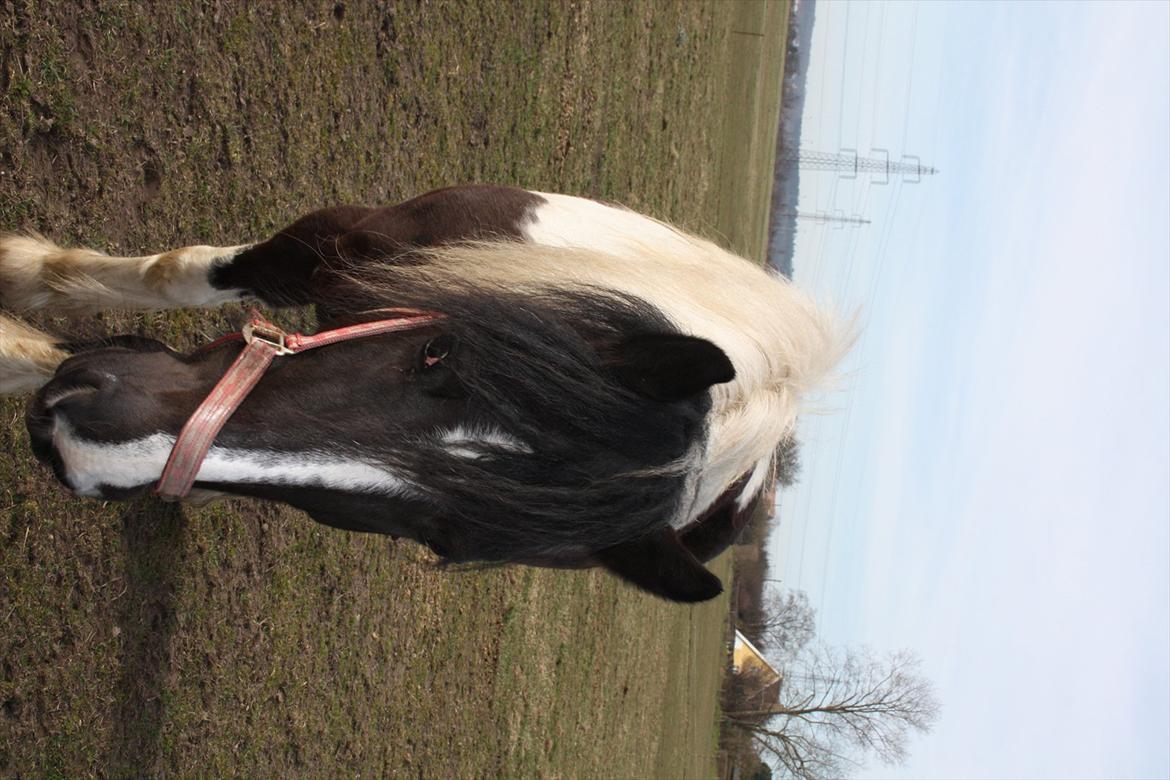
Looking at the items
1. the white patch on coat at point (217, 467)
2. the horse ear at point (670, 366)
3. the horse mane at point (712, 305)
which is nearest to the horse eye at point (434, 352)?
the horse mane at point (712, 305)

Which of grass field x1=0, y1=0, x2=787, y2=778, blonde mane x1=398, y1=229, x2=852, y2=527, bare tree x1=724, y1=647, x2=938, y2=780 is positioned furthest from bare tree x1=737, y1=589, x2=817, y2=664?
blonde mane x1=398, y1=229, x2=852, y2=527

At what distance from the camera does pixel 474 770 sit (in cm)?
679

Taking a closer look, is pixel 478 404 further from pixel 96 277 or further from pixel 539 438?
pixel 96 277

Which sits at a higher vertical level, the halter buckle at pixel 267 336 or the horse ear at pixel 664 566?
the halter buckle at pixel 267 336

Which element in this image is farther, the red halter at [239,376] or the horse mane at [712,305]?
the horse mane at [712,305]

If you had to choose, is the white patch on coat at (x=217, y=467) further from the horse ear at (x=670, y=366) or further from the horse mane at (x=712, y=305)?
the horse ear at (x=670, y=366)

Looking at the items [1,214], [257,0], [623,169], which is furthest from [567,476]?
[623,169]

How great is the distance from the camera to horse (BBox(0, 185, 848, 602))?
1962 millimetres

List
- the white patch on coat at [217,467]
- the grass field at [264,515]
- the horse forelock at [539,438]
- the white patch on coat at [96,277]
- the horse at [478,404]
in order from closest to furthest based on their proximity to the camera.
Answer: the white patch on coat at [217,467]
the horse at [478,404]
the horse forelock at [539,438]
the white patch on coat at [96,277]
the grass field at [264,515]

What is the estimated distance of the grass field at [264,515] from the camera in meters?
3.42

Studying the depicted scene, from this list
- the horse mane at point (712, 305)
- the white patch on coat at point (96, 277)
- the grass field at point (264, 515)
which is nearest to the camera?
the horse mane at point (712, 305)

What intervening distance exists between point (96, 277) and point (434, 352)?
5.89 ft

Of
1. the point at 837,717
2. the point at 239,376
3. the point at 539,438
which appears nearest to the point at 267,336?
the point at 239,376

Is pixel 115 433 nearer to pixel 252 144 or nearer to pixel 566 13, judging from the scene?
pixel 252 144
